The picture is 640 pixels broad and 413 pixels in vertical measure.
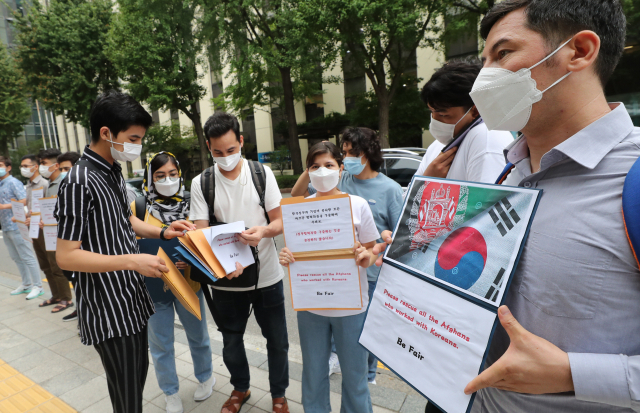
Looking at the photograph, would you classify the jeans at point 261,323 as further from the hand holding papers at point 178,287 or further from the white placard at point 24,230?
the white placard at point 24,230

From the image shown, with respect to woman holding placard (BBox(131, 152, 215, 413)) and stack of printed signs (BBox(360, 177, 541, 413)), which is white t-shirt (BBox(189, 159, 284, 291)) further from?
stack of printed signs (BBox(360, 177, 541, 413))

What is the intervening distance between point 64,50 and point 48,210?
17140 millimetres

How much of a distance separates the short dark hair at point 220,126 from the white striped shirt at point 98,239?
0.71m

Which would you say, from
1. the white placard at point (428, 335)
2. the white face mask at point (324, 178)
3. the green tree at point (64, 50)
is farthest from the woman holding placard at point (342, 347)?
the green tree at point (64, 50)

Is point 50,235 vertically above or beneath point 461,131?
beneath

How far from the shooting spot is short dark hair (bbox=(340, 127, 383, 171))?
3.01 m

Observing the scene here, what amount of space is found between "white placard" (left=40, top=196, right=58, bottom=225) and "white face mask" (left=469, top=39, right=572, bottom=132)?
4.85 metres

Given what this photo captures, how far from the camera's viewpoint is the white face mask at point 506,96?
1.00 metres

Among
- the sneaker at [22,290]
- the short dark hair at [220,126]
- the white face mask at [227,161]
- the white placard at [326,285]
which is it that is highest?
the short dark hair at [220,126]

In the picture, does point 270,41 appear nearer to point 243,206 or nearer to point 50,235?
point 50,235

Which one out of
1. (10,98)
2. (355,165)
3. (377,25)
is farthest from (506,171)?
(10,98)

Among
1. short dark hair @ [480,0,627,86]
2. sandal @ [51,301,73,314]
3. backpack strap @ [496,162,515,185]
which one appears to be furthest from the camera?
sandal @ [51,301,73,314]

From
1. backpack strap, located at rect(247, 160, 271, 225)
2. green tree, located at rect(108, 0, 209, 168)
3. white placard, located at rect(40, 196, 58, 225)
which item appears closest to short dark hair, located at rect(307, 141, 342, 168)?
backpack strap, located at rect(247, 160, 271, 225)

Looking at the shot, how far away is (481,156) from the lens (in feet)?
5.35
